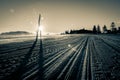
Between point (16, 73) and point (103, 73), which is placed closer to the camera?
point (16, 73)

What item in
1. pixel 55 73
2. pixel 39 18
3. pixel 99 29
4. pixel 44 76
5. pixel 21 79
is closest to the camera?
pixel 21 79

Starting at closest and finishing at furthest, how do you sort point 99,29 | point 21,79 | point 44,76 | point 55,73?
point 21,79
point 44,76
point 55,73
point 99,29

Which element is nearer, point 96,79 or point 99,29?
point 96,79

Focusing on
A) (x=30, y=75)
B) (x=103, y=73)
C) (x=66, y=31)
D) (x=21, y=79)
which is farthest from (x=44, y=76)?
(x=66, y=31)

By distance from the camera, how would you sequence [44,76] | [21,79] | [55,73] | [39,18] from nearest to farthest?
1. [21,79]
2. [44,76]
3. [55,73]
4. [39,18]

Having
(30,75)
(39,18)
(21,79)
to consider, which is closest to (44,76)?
(30,75)

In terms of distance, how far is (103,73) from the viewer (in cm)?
534

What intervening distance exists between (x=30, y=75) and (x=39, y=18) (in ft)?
97.1

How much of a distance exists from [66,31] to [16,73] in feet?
434

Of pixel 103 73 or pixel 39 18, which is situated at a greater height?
pixel 39 18

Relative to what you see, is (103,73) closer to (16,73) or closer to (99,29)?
(16,73)

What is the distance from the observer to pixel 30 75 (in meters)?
4.80

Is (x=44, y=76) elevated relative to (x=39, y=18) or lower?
lower

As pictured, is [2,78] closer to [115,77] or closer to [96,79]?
[96,79]
